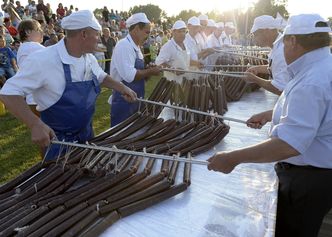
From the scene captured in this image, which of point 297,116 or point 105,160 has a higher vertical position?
point 297,116

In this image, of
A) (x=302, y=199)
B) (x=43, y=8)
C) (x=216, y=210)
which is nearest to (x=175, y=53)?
(x=302, y=199)

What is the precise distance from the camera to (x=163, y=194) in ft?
6.45

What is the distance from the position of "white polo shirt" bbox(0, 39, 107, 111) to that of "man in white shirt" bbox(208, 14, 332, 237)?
1.26 metres

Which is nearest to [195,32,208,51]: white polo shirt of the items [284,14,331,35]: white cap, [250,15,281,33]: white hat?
[250,15,281,33]: white hat

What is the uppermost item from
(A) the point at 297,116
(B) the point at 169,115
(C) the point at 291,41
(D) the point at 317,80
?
(C) the point at 291,41

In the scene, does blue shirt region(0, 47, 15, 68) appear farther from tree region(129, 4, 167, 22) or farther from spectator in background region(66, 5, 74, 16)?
tree region(129, 4, 167, 22)

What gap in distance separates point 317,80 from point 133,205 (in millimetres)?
1126

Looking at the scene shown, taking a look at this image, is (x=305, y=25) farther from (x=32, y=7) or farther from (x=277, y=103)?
(x=32, y=7)

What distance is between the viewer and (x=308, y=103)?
5.60 ft

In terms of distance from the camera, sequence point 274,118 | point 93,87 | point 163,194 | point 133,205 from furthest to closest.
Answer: point 93,87
point 274,118
point 163,194
point 133,205

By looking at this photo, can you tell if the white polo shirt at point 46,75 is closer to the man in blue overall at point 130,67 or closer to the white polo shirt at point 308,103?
the man in blue overall at point 130,67

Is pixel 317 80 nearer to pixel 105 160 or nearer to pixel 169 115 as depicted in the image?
pixel 105 160

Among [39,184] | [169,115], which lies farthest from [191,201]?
[169,115]

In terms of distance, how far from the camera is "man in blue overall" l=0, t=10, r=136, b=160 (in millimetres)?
2332
